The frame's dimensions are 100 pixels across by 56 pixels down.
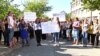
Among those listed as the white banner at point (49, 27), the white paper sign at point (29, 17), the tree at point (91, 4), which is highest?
the tree at point (91, 4)

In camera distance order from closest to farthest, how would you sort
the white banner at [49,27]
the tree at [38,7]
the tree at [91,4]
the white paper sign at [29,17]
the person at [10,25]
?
the person at [10,25] < the white banner at [49,27] < the white paper sign at [29,17] < the tree at [91,4] < the tree at [38,7]

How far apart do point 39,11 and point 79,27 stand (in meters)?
53.7

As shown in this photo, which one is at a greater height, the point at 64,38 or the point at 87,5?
the point at 87,5

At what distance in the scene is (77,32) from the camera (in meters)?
22.8

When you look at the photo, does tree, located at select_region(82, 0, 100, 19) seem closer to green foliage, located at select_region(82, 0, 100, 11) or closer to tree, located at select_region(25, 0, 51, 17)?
green foliage, located at select_region(82, 0, 100, 11)

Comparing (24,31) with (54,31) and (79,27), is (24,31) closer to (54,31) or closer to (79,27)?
(54,31)

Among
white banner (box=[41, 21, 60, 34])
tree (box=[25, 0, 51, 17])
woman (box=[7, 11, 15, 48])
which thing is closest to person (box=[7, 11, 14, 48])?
woman (box=[7, 11, 15, 48])

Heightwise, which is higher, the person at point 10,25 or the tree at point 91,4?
the tree at point 91,4

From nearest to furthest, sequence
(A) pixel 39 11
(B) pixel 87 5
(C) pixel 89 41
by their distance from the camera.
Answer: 1. (C) pixel 89 41
2. (B) pixel 87 5
3. (A) pixel 39 11

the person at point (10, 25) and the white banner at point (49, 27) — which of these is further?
the white banner at point (49, 27)

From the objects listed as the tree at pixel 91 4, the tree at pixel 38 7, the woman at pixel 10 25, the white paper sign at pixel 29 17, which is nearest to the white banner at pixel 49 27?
the woman at pixel 10 25

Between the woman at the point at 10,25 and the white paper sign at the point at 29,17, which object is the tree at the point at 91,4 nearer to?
the white paper sign at the point at 29,17

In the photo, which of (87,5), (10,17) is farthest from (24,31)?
(87,5)

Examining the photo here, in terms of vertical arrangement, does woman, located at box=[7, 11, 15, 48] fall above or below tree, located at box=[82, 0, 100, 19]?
below
